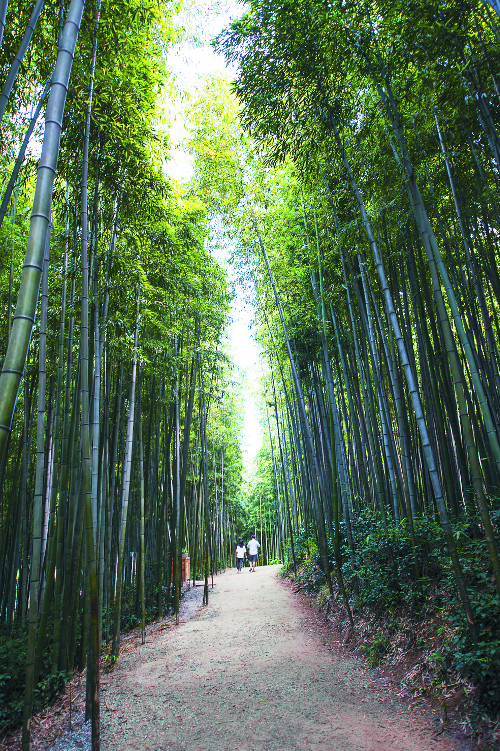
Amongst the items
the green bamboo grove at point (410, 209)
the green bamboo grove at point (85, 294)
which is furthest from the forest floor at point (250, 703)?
the green bamboo grove at point (410, 209)

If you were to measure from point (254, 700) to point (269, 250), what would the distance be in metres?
4.96

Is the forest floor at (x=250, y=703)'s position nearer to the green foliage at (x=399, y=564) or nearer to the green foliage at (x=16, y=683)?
the green foliage at (x=16, y=683)

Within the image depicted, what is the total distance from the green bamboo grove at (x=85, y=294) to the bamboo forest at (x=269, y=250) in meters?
0.02

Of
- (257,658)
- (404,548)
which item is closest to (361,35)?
(404,548)

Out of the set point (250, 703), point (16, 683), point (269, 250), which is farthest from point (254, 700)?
point (269, 250)

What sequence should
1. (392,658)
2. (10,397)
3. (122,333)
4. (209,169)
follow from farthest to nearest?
(209,169) → (122,333) → (392,658) → (10,397)

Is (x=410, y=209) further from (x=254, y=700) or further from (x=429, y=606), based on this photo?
(x=254, y=700)

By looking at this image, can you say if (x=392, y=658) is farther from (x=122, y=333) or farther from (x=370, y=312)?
(x=122, y=333)

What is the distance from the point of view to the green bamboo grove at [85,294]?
6.48 feet

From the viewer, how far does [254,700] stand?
2646 mm

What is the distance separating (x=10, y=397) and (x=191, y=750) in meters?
2.24

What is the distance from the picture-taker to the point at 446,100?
2.87 m

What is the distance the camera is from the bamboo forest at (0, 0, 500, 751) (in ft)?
7.36

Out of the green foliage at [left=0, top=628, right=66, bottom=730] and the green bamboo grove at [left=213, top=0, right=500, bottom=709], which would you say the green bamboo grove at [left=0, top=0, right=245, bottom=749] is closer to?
the green foliage at [left=0, top=628, right=66, bottom=730]
